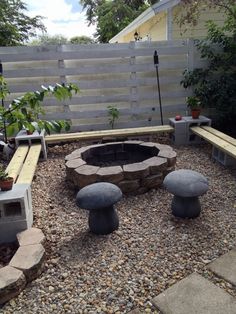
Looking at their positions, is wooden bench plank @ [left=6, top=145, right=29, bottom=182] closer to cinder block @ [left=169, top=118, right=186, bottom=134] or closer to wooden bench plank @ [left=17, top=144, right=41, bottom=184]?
wooden bench plank @ [left=17, top=144, right=41, bottom=184]

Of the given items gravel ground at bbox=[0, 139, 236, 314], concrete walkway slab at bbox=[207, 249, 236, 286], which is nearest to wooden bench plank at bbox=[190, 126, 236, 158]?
gravel ground at bbox=[0, 139, 236, 314]

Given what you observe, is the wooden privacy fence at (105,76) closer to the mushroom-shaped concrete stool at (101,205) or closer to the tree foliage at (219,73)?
the tree foliage at (219,73)

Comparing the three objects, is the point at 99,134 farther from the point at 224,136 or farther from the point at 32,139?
the point at 224,136

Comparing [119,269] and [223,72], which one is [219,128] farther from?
[119,269]

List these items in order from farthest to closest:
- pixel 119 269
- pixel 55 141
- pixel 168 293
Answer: pixel 55 141, pixel 119 269, pixel 168 293

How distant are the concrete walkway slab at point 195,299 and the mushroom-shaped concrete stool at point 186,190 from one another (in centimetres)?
74

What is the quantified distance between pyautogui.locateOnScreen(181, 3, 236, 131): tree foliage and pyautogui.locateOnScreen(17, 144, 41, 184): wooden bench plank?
290 cm

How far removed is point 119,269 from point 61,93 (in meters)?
1.28

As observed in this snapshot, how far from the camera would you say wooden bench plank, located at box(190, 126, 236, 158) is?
11.3ft

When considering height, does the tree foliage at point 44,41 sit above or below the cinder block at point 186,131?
above

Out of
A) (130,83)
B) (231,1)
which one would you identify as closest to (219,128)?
(130,83)

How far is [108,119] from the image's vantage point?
536 centimetres

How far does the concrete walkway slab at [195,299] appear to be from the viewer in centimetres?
160

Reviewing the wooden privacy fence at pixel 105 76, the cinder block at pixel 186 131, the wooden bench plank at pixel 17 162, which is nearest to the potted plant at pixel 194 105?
the cinder block at pixel 186 131
